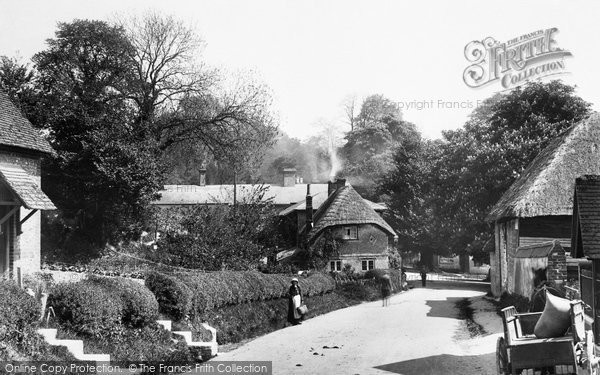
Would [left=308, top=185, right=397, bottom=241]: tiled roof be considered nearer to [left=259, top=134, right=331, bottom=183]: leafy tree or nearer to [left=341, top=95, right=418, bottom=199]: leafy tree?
[left=341, top=95, right=418, bottom=199]: leafy tree

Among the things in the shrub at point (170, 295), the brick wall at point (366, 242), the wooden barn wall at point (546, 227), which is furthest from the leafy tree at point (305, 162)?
the shrub at point (170, 295)

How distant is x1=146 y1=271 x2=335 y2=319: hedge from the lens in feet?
62.2

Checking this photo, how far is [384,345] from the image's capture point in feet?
60.8

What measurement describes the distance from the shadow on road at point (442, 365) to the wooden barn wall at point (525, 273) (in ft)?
20.4


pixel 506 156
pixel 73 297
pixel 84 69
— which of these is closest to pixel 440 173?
pixel 506 156

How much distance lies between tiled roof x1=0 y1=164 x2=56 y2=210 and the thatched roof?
18.6 meters

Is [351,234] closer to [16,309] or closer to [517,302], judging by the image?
[517,302]

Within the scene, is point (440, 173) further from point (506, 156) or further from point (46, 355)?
point (46, 355)

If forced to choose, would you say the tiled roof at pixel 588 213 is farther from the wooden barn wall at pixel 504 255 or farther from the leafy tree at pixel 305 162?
the leafy tree at pixel 305 162

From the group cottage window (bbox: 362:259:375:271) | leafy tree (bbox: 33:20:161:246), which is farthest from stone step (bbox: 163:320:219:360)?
cottage window (bbox: 362:259:375:271)

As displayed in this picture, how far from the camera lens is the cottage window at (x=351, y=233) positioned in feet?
166

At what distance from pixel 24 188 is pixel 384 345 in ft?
38.6

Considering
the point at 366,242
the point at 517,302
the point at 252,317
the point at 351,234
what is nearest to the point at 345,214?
the point at 351,234

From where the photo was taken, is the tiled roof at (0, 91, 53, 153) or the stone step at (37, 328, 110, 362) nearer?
the stone step at (37, 328, 110, 362)
